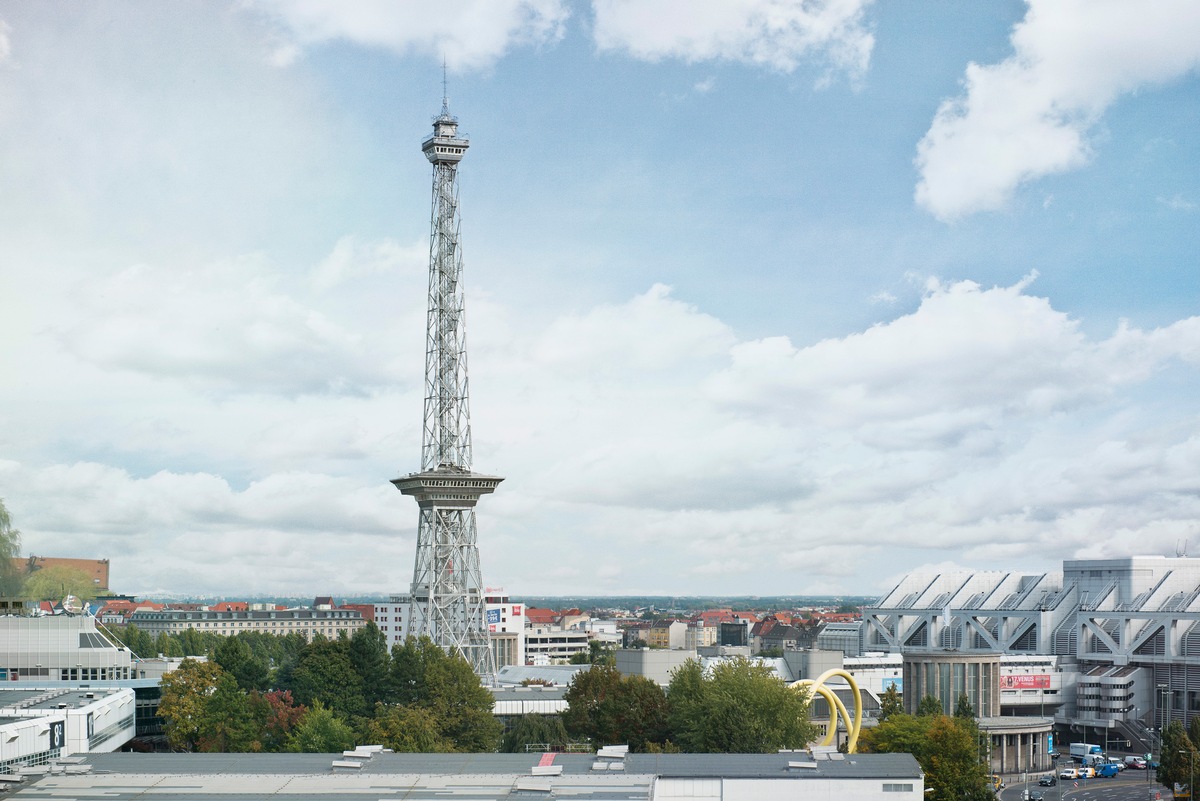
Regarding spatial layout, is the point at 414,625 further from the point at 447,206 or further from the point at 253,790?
the point at 253,790

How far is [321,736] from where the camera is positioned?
315 ft

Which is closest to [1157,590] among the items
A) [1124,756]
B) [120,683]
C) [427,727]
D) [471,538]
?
[1124,756]

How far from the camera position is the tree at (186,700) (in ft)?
346

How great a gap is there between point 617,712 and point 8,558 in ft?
315

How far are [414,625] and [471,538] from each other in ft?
40.8

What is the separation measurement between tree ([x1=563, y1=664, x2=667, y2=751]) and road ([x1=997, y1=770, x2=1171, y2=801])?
2863 cm

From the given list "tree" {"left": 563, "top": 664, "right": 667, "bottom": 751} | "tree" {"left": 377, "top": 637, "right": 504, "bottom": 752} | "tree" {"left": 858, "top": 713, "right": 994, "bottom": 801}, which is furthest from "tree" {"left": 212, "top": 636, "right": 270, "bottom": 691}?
"tree" {"left": 858, "top": 713, "right": 994, "bottom": 801}

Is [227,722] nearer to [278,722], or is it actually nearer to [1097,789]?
[278,722]

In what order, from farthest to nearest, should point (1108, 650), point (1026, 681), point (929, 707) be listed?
point (1108, 650), point (1026, 681), point (929, 707)

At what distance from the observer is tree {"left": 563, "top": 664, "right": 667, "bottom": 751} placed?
102 m

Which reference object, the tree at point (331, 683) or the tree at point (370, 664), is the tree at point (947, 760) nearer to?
the tree at point (370, 664)

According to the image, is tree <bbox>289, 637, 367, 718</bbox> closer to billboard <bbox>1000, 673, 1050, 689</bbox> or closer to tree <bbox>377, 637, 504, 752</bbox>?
tree <bbox>377, 637, 504, 752</bbox>

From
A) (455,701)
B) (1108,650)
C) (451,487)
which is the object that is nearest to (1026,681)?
(1108,650)

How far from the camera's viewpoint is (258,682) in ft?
391
